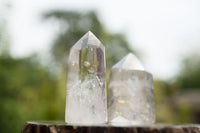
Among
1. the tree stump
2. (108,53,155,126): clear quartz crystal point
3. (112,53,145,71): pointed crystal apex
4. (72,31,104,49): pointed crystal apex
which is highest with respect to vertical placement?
(72,31,104,49): pointed crystal apex

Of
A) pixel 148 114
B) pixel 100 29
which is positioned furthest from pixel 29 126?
pixel 100 29

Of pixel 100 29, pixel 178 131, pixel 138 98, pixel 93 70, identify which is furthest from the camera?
pixel 100 29

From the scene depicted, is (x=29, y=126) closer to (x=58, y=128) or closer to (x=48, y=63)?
(x=58, y=128)

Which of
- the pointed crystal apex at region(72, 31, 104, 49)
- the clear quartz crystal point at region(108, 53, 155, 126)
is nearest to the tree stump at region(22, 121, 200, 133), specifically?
the clear quartz crystal point at region(108, 53, 155, 126)

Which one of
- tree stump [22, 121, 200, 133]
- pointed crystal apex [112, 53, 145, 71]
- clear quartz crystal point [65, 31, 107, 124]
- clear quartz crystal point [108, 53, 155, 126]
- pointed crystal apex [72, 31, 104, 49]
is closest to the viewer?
tree stump [22, 121, 200, 133]

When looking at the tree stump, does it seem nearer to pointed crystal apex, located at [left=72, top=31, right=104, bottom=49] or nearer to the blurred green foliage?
pointed crystal apex, located at [left=72, top=31, right=104, bottom=49]

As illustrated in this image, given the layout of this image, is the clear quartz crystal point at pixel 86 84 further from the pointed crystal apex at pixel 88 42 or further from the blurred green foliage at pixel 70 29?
the blurred green foliage at pixel 70 29
